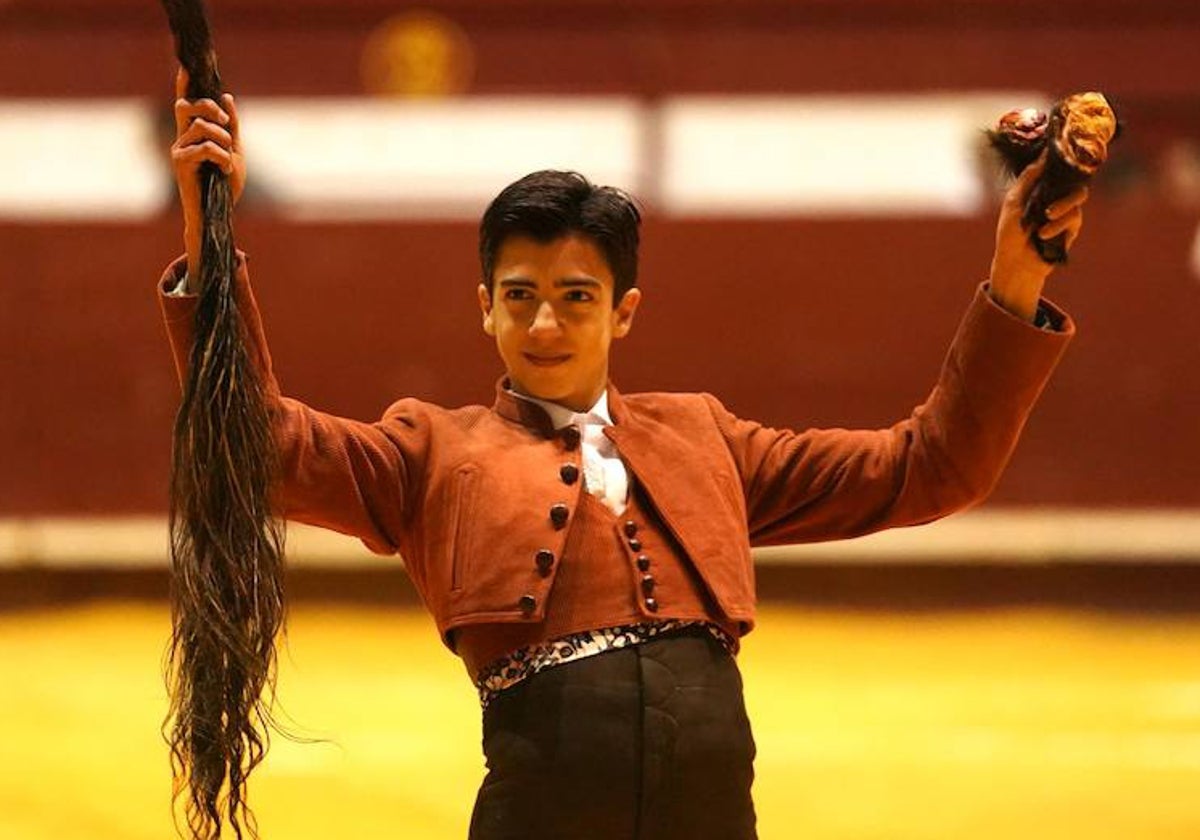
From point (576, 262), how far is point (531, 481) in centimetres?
22

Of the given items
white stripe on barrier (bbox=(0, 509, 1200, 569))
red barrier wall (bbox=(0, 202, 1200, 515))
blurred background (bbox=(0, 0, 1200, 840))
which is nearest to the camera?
blurred background (bbox=(0, 0, 1200, 840))

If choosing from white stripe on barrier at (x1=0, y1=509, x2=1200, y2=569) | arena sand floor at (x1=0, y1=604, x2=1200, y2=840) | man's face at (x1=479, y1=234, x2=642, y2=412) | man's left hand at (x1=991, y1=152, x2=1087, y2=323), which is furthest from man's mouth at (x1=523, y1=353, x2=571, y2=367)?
white stripe on barrier at (x1=0, y1=509, x2=1200, y2=569)

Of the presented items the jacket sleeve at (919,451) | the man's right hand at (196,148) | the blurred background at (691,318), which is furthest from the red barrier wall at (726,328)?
the man's right hand at (196,148)

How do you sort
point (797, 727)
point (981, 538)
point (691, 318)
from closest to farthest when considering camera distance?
point (797, 727) → point (691, 318) → point (981, 538)

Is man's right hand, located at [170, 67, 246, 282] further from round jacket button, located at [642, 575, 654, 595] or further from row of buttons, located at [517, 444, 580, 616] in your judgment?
round jacket button, located at [642, 575, 654, 595]

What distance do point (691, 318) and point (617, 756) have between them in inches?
146

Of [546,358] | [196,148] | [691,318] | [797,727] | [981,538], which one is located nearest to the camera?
[196,148]

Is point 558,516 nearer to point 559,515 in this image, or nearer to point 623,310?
point 559,515

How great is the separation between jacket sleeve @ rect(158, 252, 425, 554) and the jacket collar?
0.09 metres

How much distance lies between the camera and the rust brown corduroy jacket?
1.62m

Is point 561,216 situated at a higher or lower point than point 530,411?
higher

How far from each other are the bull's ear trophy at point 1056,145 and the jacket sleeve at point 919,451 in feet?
0.33

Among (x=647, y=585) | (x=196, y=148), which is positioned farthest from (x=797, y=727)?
(x=196, y=148)

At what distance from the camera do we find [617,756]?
5.19 feet
